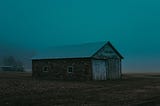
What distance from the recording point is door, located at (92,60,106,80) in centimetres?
3500

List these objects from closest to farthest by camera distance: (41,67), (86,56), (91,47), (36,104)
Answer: (36,104) → (86,56) → (91,47) → (41,67)

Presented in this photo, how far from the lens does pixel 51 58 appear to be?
126ft

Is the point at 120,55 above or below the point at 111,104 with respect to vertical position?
above

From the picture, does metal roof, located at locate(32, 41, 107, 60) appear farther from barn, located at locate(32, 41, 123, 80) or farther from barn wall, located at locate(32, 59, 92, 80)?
barn wall, located at locate(32, 59, 92, 80)

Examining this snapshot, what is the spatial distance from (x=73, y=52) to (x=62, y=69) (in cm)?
296

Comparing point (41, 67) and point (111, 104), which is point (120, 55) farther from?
point (111, 104)

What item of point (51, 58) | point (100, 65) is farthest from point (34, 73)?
point (100, 65)

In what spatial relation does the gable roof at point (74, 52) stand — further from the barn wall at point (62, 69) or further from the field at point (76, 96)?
the field at point (76, 96)

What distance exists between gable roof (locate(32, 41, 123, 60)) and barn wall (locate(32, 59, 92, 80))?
683mm

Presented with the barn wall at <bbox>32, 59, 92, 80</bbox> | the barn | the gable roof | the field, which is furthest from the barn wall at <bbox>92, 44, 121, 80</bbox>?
the field

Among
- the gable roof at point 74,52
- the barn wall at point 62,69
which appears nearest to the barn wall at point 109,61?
the gable roof at point 74,52

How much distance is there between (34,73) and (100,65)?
10966mm

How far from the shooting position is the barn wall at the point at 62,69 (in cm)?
3503

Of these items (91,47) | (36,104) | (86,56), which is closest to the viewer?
(36,104)
